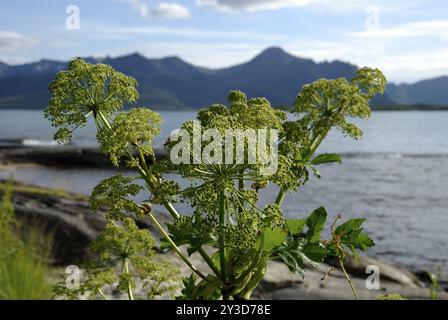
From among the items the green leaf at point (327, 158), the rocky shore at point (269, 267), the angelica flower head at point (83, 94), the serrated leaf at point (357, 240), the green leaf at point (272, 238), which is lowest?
the rocky shore at point (269, 267)

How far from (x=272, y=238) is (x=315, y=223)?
47 centimetres

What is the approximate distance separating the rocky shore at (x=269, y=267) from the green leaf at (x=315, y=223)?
941 centimetres

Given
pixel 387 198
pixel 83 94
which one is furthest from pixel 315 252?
pixel 387 198

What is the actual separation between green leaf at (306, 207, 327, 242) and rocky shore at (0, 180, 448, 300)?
9407mm

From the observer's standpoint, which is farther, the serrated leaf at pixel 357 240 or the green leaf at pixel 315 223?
the serrated leaf at pixel 357 240

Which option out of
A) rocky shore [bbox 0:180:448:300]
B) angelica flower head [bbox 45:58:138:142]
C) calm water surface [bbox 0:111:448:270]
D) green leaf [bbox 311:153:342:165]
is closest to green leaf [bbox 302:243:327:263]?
green leaf [bbox 311:153:342:165]

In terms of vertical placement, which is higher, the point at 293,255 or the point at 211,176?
the point at 211,176

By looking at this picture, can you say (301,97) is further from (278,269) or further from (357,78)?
(278,269)

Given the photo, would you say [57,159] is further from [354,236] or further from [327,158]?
[354,236]

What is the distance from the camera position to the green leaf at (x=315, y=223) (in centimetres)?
276

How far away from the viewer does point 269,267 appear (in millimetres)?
15820

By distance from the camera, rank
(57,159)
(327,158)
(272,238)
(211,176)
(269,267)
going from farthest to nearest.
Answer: (57,159) < (269,267) < (327,158) < (272,238) < (211,176)

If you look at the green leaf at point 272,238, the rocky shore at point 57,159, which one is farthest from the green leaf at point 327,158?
the rocky shore at point 57,159

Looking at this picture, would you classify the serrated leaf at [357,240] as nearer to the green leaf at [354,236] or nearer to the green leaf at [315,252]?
the green leaf at [354,236]
